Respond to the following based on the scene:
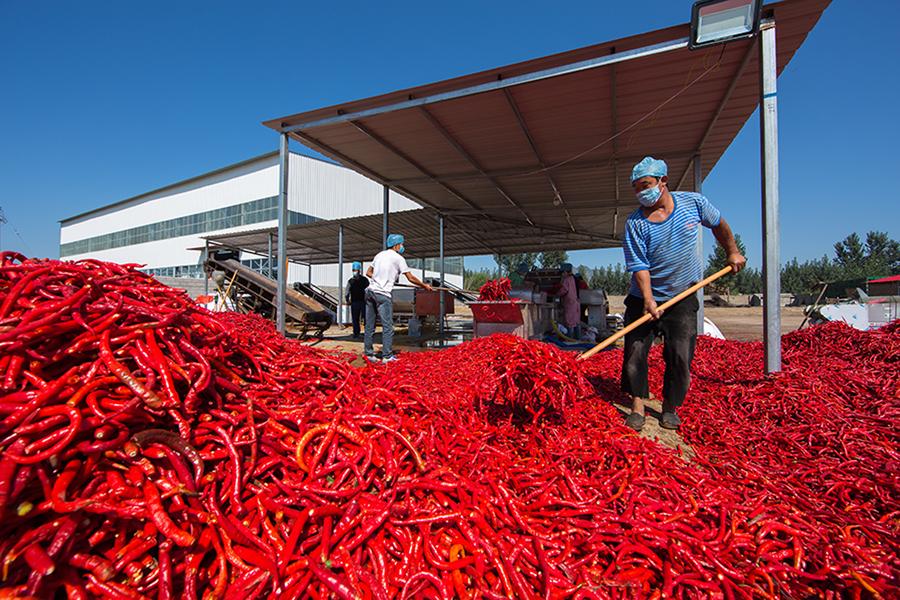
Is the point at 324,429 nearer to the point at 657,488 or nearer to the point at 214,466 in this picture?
the point at 214,466

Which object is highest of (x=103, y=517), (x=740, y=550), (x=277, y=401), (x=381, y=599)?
(x=277, y=401)

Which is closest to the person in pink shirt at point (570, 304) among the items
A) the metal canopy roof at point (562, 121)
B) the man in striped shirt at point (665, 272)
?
the metal canopy roof at point (562, 121)

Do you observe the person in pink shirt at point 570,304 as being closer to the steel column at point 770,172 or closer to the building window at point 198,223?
the steel column at point 770,172

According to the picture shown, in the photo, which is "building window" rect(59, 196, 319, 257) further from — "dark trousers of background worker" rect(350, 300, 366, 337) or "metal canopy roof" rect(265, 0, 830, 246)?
"metal canopy roof" rect(265, 0, 830, 246)

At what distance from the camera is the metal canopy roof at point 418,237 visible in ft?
45.9

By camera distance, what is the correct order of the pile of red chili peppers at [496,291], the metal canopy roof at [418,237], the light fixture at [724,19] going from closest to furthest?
the light fixture at [724,19], the pile of red chili peppers at [496,291], the metal canopy roof at [418,237]

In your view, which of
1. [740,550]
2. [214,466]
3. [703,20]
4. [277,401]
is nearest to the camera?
[214,466]

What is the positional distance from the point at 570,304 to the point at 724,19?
706 cm

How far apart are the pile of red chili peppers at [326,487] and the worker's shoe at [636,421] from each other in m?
0.52

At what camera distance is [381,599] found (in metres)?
1.35

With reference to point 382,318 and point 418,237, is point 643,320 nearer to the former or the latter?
point 382,318

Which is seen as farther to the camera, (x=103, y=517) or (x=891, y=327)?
(x=891, y=327)

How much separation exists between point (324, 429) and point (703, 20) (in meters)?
5.70

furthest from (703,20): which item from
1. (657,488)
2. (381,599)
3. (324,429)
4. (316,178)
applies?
(316,178)
